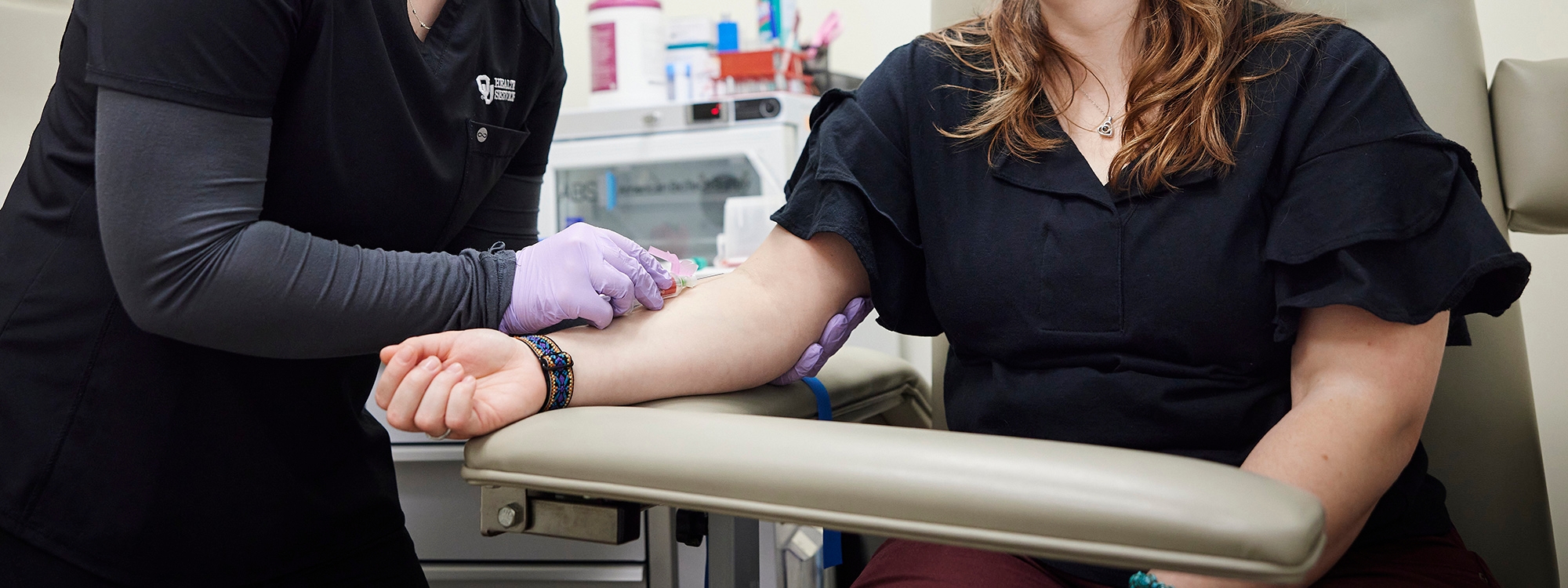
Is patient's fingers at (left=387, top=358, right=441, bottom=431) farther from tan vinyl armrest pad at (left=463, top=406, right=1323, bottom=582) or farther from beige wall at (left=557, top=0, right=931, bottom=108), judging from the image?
beige wall at (left=557, top=0, right=931, bottom=108)

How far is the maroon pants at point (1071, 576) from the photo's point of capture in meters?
0.73

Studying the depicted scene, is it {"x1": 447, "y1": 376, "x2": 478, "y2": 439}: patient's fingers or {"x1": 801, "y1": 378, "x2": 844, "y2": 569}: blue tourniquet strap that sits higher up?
{"x1": 447, "y1": 376, "x2": 478, "y2": 439}: patient's fingers

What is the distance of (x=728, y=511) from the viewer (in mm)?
494

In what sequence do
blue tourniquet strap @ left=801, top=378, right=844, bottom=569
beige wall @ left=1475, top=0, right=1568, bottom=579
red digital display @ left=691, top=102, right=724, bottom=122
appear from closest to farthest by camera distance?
blue tourniquet strap @ left=801, top=378, right=844, bottom=569
beige wall @ left=1475, top=0, right=1568, bottom=579
red digital display @ left=691, top=102, right=724, bottom=122

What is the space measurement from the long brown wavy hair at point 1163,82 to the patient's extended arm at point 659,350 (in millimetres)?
185

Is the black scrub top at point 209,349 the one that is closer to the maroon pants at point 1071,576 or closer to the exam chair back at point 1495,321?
the maroon pants at point 1071,576

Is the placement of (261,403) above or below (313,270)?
below

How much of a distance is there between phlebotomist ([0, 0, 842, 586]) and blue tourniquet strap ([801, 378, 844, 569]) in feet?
0.07

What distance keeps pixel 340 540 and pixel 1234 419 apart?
2.62ft

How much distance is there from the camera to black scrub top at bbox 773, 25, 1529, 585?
71 cm

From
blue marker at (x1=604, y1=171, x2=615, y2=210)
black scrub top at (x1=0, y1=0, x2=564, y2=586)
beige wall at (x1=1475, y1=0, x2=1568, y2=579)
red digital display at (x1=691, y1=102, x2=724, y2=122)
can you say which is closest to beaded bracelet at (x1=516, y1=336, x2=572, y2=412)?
black scrub top at (x1=0, y1=0, x2=564, y2=586)

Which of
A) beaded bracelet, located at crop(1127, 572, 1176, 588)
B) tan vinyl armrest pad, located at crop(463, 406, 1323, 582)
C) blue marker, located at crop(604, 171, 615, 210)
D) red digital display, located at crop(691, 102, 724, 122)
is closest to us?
tan vinyl armrest pad, located at crop(463, 406, 1323, 582)

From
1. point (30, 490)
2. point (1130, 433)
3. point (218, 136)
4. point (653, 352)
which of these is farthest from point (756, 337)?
point (30, 490)

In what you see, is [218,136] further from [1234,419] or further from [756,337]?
[1234,419]
